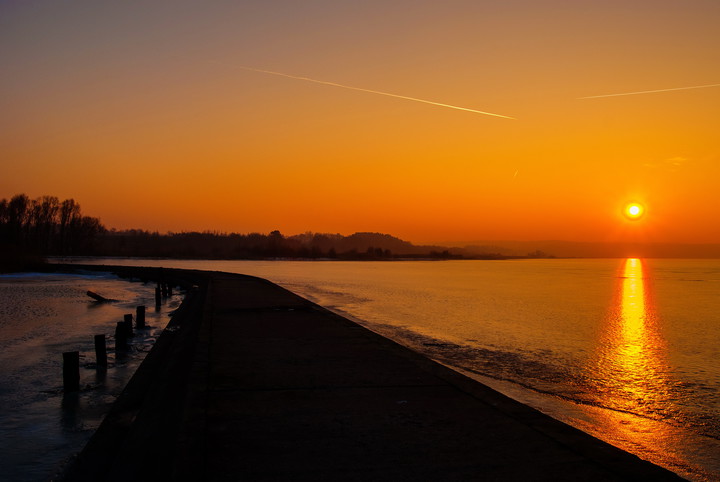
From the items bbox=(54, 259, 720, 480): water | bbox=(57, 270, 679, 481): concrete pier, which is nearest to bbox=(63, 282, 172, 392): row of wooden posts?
bbox=(57, 270, 679, 481): concrete pier

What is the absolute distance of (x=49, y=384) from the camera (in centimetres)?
1130

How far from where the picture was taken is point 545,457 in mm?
5211

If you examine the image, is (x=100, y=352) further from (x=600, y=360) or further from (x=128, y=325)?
(x=600, y=360)

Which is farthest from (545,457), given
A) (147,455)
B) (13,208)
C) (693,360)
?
(13,208)

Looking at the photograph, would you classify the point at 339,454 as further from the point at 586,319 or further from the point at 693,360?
the point at 586,319

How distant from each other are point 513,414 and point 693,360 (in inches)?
459

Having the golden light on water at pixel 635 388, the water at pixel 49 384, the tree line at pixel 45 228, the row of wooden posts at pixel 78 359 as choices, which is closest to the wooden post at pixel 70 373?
the row of wooden posts at pixel 78 359

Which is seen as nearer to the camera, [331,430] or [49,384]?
[331,430]

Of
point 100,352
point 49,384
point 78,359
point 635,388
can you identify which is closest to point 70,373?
point 78,359

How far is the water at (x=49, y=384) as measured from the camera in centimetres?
740

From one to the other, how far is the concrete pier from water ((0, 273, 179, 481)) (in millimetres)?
672

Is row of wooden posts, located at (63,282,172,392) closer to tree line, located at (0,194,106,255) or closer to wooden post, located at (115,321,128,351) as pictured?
wooden post, located at (115,321,128,351)

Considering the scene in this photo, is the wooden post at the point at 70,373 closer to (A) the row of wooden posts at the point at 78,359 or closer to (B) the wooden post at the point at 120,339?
(A) the row of wooden posts at the point at 78,359

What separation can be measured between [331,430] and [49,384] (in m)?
7.78
